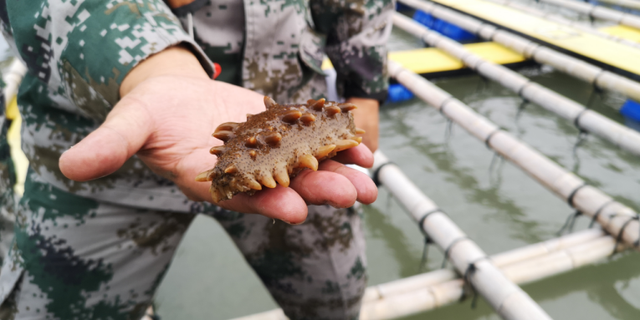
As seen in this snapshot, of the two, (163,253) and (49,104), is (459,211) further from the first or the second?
(49,104)

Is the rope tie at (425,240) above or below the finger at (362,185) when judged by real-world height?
below

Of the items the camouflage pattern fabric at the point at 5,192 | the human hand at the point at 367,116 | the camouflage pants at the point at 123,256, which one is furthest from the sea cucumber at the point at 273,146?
the camouflage pattern fabric at the point at 5,192

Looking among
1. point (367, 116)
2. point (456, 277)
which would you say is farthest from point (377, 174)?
point (367, 116)

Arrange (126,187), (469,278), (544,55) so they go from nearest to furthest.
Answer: (126,187), (469,278), (544,55)

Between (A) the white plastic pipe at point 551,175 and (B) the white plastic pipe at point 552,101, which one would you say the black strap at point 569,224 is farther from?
(B) the white plastic pipe at point 552,101

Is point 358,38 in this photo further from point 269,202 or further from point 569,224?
point 569,224

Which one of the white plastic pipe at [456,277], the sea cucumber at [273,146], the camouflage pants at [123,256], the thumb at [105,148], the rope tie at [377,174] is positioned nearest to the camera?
the thumb at [105,148]

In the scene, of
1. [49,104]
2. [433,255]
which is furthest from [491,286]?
[49,104]
